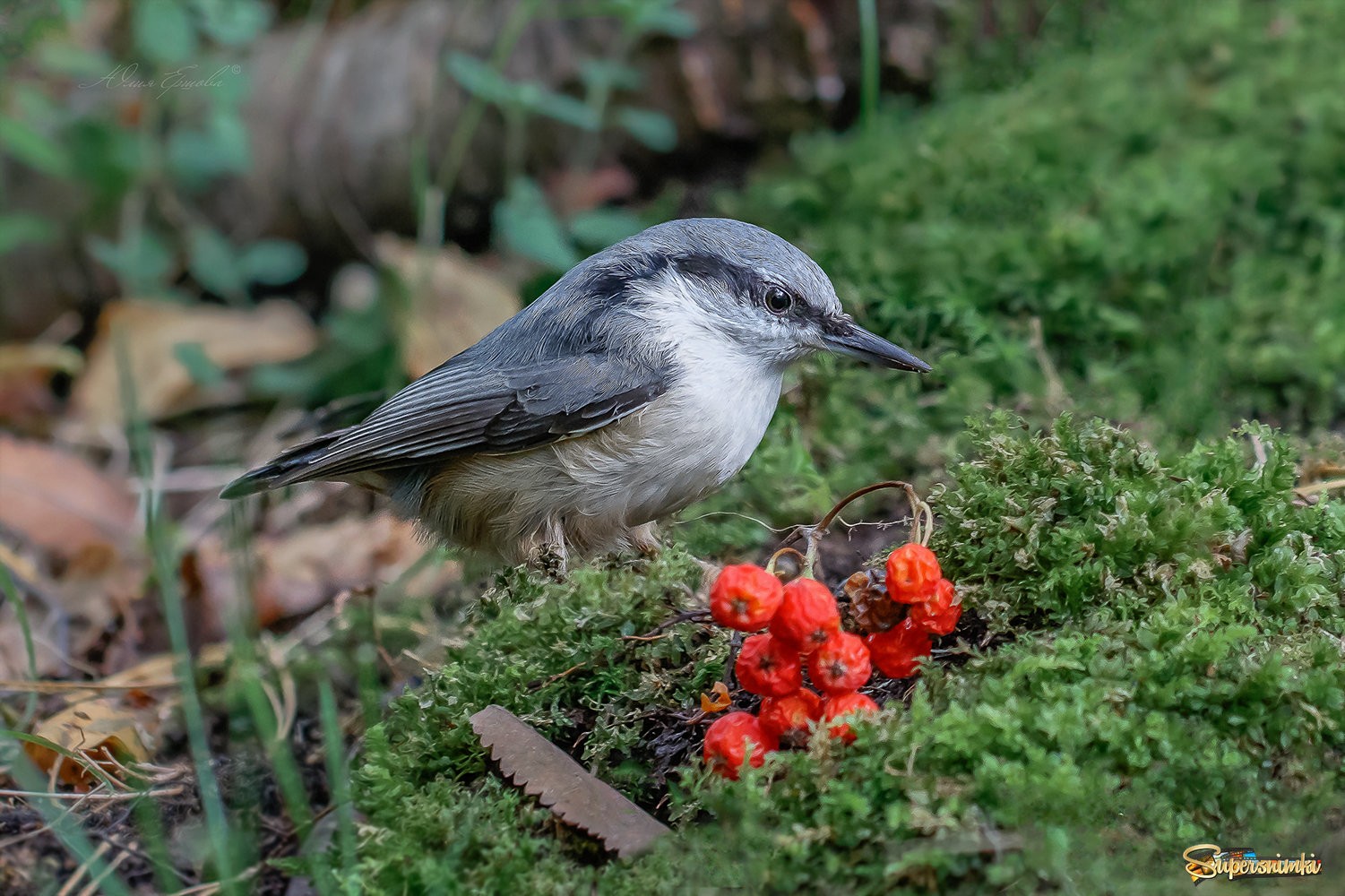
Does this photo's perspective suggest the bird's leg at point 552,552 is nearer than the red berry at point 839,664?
No

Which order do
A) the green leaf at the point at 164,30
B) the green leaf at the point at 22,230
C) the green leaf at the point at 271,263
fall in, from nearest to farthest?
1. the green leaf at the point at 164,30
2. the green leaf at the point at 22,230
3. the green leaf at the point at 271,263

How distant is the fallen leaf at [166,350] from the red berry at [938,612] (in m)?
4.23

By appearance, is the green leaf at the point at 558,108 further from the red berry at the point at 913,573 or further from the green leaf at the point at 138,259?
the red berry at the point at 913,573

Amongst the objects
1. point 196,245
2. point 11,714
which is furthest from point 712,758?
point 196,245

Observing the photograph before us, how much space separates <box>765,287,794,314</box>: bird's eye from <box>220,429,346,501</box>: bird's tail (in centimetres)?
130

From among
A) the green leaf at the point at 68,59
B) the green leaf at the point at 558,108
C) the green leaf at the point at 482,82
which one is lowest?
the green leaf at the point at 558,108

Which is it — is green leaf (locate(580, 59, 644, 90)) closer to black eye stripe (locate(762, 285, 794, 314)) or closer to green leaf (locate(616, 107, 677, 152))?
green leaf (locate(616, 107, 677, 152))

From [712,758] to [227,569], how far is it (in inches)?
123

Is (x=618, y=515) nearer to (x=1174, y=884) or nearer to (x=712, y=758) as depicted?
(x=712, y=758)

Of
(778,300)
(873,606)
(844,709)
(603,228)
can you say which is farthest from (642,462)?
(603,228)

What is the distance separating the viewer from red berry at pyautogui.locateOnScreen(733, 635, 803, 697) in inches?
74.4

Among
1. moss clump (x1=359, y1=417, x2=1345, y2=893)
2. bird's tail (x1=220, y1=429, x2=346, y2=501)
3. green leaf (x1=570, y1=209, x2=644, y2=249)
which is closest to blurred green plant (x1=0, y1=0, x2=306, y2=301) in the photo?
green leaf (x1=570, y1=209, x2=644, y2=249)

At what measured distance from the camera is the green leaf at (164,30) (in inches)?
179

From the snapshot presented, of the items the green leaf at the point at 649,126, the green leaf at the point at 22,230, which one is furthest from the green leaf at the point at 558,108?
the green leaf at the point at 22,230
